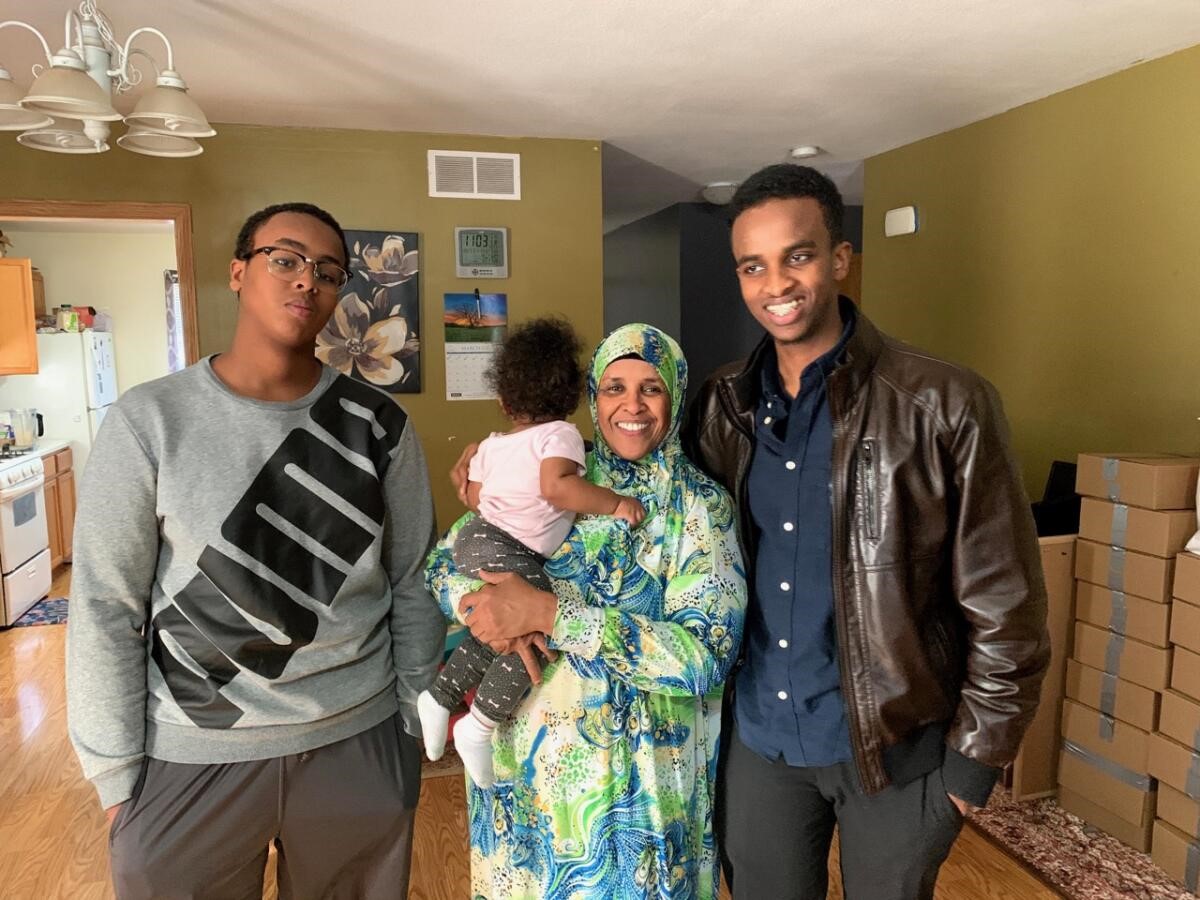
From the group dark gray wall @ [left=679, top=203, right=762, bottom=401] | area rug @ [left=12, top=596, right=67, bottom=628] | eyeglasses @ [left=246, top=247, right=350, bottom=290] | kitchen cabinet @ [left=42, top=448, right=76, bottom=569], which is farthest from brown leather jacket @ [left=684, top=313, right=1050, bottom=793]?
kitchen cabinet @ [left=42, top=448, right=76, bottom=569]

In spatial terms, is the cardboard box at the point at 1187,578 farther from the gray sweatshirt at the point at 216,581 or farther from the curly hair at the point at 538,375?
the gray sweatshirt at the point at 216,581

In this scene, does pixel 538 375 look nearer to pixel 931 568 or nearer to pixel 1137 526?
pixel 931 568

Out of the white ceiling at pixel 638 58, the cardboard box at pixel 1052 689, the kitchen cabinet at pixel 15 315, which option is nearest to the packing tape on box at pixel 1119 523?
the cardboard box at pixel 1052 689

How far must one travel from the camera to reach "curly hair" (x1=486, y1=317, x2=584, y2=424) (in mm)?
1756

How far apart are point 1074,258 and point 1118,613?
144 centimetres

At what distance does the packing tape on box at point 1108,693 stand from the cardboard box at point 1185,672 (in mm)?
187

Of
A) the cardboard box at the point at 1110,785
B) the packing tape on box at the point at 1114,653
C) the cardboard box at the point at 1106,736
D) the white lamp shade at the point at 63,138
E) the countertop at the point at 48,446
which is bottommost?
the cardboard box at the point at 1110,785

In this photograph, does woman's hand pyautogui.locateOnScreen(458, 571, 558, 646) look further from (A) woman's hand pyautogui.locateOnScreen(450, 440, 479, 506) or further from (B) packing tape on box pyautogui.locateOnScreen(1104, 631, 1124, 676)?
(B) packing tape on box pyautogui.locateOnScreen(1104, 631, 1124, 676)

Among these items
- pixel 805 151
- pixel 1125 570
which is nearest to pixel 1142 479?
pixel 1125 570

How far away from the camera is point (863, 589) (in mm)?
1228

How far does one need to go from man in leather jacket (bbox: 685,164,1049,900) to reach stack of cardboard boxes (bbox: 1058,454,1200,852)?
59.8 inches

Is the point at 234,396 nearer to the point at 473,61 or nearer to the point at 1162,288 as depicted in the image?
the point at 473,61

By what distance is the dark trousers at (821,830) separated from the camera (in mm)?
1258

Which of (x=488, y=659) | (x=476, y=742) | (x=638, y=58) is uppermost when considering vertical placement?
(x=638, y=58)
